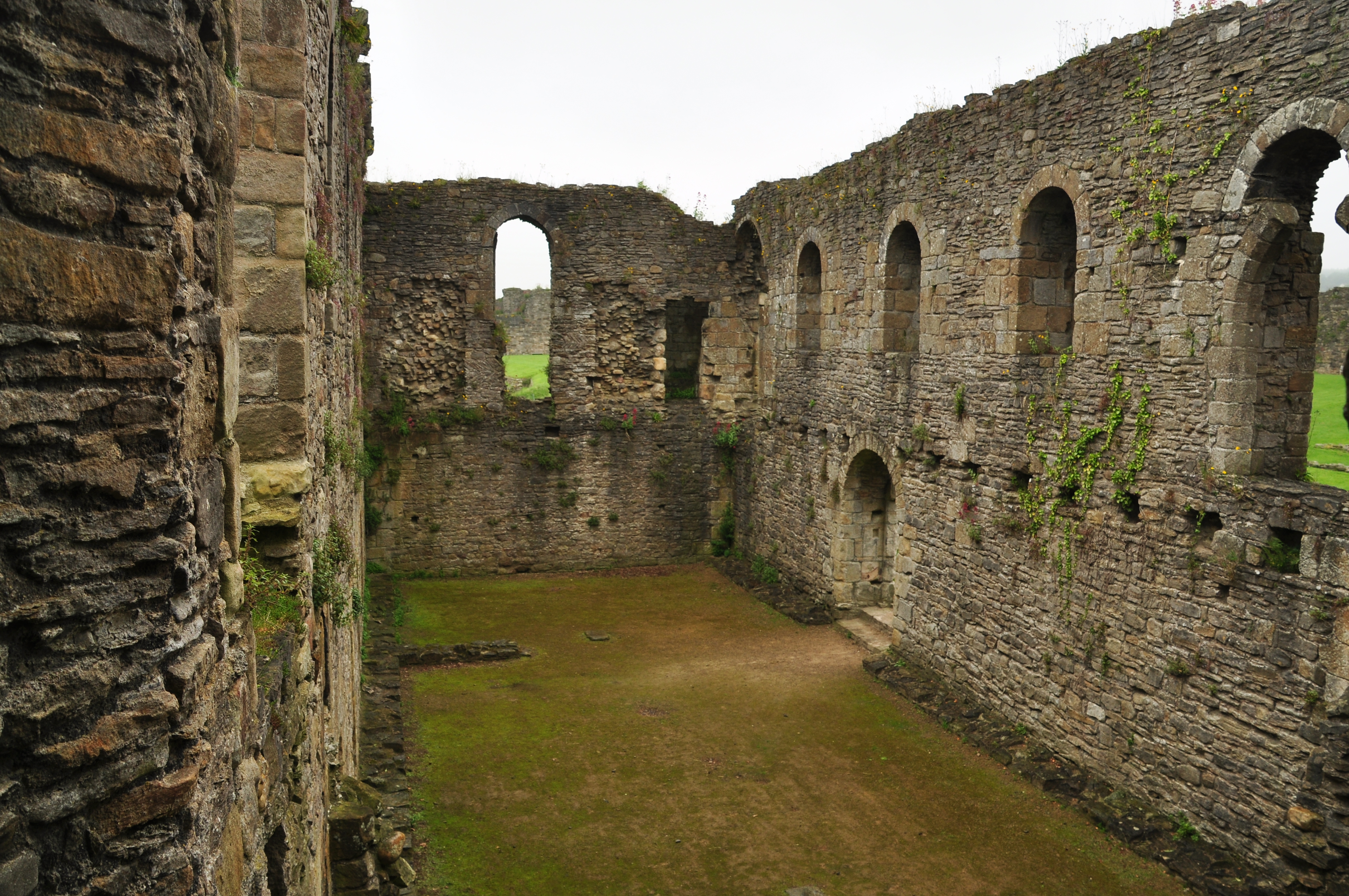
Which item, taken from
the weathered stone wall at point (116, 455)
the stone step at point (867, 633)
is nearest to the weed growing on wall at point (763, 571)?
the stone step at point (867, 633)

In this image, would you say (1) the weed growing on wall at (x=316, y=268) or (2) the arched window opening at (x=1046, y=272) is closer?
(1) the weed growing on wall at (x=316, y=268)

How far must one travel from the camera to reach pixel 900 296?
43.8ft

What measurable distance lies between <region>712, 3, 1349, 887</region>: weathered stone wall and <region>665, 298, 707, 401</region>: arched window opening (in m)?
6.77

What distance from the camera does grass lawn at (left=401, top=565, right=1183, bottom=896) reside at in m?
8.07

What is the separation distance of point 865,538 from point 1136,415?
6.22m

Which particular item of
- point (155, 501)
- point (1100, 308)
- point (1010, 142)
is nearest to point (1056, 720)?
point (1100, 308)

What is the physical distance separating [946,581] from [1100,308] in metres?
3.87

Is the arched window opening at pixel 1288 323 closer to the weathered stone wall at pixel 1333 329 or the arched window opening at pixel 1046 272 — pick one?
the arched window opening at pixel 1046 272

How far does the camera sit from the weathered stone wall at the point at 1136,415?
24.7ft


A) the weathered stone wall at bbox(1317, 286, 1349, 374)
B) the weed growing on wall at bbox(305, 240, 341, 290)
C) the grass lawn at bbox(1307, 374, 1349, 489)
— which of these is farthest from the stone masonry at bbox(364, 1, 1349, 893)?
the weed growing on wall at bbox(305, 240, 341, 290)

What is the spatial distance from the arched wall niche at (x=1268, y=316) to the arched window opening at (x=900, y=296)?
5.37 meters

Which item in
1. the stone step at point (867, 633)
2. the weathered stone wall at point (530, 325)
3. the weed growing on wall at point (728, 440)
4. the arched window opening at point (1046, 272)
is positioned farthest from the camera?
the weathered stone wall at point (530, 325)

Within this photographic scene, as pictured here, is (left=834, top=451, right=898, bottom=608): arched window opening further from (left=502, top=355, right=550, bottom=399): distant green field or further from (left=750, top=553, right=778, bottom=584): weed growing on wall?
(left=502, top=355, right=550, bottom=399): distant green field

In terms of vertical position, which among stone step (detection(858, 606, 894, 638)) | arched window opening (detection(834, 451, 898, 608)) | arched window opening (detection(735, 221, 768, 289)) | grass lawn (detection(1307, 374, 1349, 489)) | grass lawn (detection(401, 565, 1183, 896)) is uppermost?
arched window opening (detection(735, 221, 768, 289))
